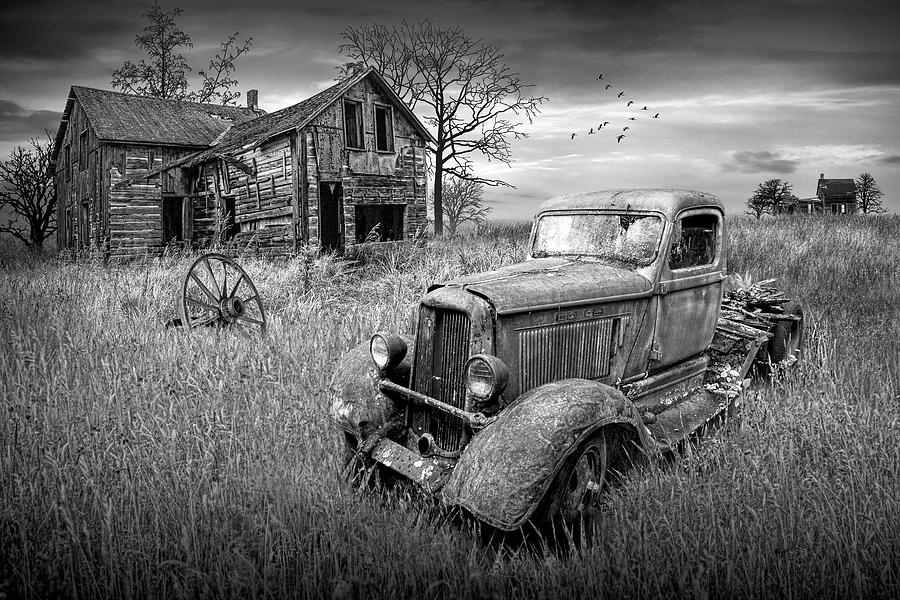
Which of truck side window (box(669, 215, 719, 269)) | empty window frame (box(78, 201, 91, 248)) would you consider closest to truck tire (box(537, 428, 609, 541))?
truck side window (box(669, 215, 719, 269))

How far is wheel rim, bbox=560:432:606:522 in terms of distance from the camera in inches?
115

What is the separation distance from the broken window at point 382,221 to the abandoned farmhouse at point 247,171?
0.05 metres

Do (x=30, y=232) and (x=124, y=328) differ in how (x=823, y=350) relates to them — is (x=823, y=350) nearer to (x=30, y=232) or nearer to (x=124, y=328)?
(x=124, y=328)

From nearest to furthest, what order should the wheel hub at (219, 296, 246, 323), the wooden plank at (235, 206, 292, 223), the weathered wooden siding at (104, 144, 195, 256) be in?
the wheel hub at (219, 296, 246, 323), the wooden plank at (235, 206, 292, 223), the weathered wooden siding at (104, 144, 195, 256)

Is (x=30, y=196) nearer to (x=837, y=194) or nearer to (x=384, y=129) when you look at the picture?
(x=384, y=129)

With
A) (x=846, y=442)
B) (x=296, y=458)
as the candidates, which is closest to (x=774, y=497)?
(x=846, y=442)

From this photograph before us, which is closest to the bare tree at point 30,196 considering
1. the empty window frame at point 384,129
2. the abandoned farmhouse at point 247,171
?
the abandoned farmhouse at point 247,171

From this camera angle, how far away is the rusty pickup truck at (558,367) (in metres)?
2.79

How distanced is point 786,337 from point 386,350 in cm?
411

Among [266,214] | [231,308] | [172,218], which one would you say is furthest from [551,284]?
[172,218]

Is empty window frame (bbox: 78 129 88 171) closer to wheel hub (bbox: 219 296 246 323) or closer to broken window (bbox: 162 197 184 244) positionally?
broken window (bbox: 162 197 184 244)

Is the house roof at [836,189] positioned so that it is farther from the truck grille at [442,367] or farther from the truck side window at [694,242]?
the truck grille at [442,367]

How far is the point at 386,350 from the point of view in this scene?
3662 millimetres

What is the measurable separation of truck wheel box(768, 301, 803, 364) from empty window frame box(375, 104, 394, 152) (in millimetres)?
13934
